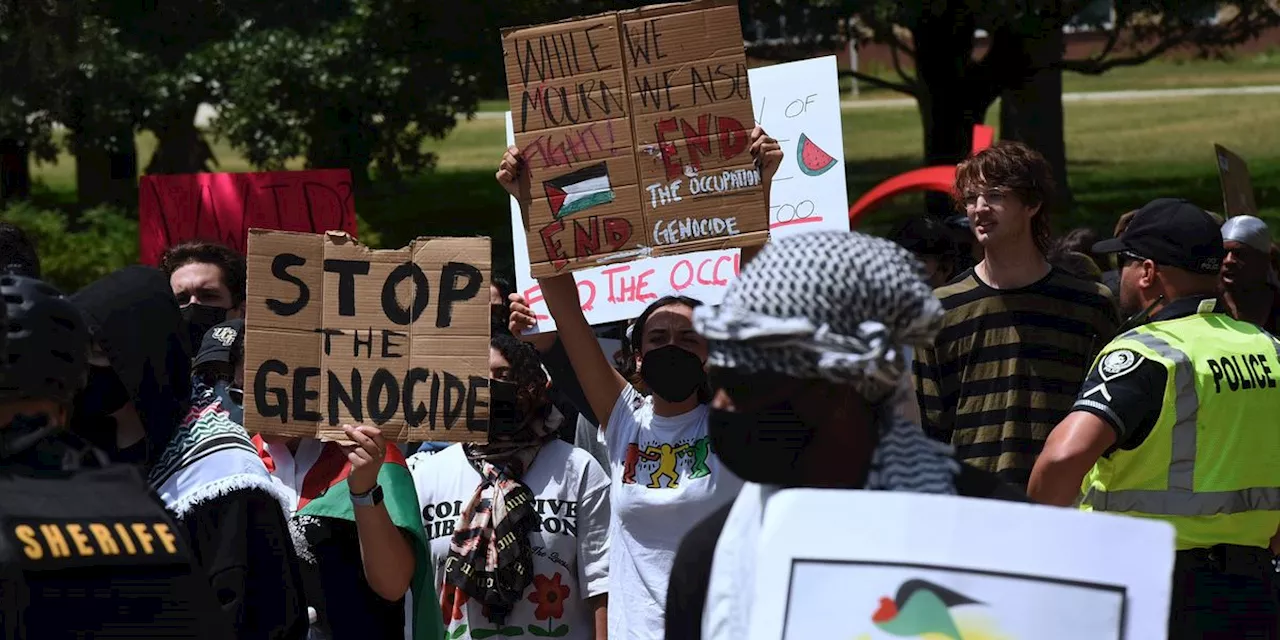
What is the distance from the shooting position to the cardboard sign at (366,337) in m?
4.50

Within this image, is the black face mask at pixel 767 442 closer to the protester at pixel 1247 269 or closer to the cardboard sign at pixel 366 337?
the cardboard sign at pixel 366 337

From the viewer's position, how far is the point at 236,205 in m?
7.70

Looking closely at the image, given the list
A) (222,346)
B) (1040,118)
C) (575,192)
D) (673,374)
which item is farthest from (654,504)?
(1040,118)

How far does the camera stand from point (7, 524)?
8.55 ft

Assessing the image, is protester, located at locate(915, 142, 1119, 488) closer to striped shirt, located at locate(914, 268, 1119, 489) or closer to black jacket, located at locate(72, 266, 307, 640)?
striped shirt, located at locate(914, 268, 1119, 489)

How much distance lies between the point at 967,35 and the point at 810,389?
14216 millimetres

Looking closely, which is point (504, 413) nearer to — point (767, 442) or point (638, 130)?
point (638, 130)

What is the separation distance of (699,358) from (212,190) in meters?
3.73

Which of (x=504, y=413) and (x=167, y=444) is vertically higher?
(x=167, y=444)

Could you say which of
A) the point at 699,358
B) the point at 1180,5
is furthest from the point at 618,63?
the point at 1180,5

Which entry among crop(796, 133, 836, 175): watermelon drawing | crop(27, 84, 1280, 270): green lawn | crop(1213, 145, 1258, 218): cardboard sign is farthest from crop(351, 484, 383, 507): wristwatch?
crop(27, 84, 1280, 270): green lawn

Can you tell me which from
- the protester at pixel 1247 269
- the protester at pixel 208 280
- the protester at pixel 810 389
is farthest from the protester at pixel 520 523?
the protester at pixel 1247 269

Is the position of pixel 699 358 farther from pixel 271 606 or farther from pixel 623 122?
pixel 271 606

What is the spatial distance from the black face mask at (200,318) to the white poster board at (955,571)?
3.43 meters
